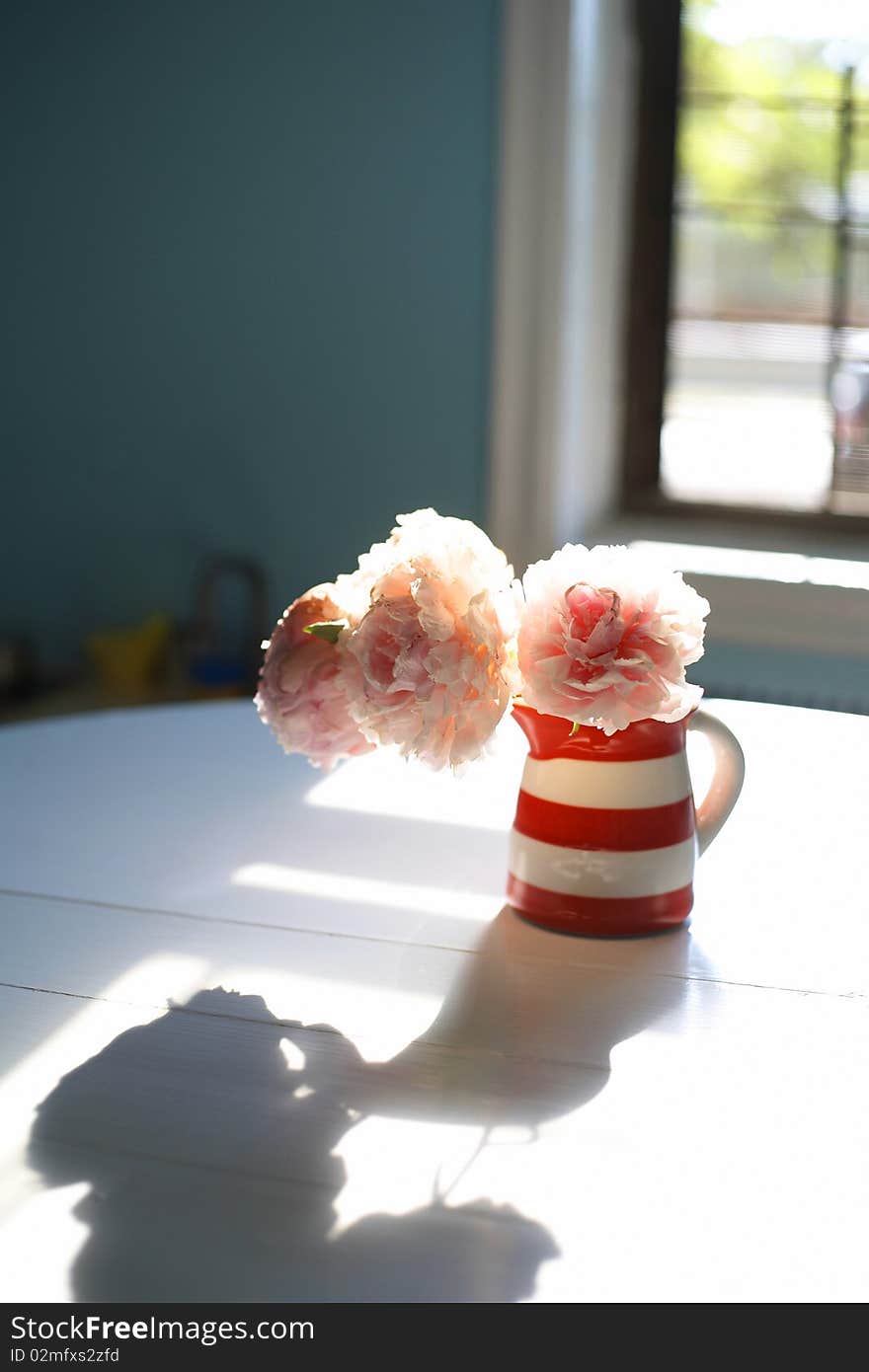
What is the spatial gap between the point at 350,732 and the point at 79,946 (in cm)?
25

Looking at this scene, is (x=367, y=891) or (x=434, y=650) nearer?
(x=434, y=650)

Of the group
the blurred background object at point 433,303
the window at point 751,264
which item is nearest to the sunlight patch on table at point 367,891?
the blurred background object at point 433,303

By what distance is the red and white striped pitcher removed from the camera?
3.57 feet

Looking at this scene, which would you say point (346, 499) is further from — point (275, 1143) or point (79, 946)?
point (275, 1143)

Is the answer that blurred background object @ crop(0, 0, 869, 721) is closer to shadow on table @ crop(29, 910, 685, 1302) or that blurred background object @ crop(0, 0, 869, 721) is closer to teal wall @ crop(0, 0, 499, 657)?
teal wall @ crop(0, 0, 499, 657)

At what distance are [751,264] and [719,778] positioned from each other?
1.85 meters

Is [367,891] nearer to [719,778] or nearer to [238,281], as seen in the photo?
[719,778]

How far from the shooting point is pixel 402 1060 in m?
0.93

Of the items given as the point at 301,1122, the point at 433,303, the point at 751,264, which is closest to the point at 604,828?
the point at 301,1122

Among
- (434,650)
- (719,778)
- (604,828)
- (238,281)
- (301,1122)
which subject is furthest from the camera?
(238,281)

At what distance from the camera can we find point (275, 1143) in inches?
32.8

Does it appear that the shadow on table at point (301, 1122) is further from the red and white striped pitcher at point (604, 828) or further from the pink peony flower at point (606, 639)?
the pink peony flower at point (606, 639)
